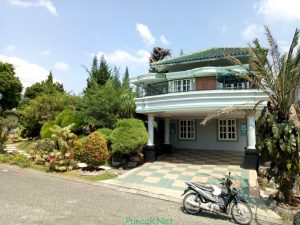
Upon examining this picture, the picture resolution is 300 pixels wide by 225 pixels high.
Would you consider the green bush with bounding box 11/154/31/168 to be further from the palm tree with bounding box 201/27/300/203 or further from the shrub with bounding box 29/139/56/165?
the palm tree with bounding box 201/27/300/203

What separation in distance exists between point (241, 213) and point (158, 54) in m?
30.1

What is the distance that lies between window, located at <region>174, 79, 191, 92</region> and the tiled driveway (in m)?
4.81

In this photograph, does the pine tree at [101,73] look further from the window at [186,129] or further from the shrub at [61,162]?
the shrub at [61,162]

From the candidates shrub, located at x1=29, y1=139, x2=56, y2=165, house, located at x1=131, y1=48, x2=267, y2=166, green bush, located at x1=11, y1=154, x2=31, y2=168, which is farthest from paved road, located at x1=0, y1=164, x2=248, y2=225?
house, located at x1=131, y1=48, x2=267, y2=166

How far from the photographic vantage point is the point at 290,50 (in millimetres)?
7539

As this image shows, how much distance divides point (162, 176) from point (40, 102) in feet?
51.5

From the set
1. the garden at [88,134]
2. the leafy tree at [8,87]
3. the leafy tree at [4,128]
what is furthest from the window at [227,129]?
the leafy tree at [8,87]

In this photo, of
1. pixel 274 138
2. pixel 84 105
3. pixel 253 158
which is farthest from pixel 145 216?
pixel 84 105

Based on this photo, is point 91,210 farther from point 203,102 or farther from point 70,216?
point 203,102

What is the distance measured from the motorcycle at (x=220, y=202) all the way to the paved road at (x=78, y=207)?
0.90 ft

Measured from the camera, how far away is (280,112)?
305 inches

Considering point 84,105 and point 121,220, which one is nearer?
point 121,220

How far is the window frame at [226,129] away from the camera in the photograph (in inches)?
706

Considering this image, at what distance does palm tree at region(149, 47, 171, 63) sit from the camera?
111 feet
